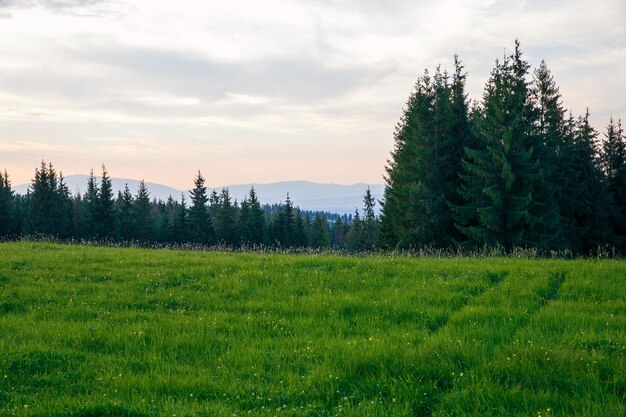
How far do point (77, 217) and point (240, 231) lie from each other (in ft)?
131

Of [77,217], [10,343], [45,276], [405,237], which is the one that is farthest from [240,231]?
[10,343]

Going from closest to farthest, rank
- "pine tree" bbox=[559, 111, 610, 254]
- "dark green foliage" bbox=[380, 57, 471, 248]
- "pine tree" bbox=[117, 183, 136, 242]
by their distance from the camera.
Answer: "dark green foliage" bbox=[380, 57, 471, 248]
"pine tree" bbox=[559, 111, 610, 254]
"pine tree" bbox=[117, 183, 136, 242]

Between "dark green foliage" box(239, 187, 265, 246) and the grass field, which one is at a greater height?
"dark green foliage" box(239, 187, 265, 246)

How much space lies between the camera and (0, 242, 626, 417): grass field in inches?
233

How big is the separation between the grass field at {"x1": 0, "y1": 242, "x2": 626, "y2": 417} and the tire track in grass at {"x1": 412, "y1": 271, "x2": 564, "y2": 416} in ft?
0.10

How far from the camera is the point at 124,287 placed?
41.2 feet

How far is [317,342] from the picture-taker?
8.19 metres

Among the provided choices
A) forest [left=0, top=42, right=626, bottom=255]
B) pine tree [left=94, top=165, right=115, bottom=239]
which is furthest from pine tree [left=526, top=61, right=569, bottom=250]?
pine tree [left=94, top=165, right=115, bottom=239]

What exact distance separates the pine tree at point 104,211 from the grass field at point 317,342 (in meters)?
67.6

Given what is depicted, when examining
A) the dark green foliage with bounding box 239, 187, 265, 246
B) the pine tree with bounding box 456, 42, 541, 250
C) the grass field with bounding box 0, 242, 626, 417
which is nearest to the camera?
the grass field with bounding box 0, 242, 626, 417

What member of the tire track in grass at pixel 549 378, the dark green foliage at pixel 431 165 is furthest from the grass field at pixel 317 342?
the dark green foliage at pixel 431 165

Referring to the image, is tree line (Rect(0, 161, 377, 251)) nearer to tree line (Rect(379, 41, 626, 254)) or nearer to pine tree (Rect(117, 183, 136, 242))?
pine tree (Rect(117, 183, 136, 242))

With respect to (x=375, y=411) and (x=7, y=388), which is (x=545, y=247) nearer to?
(x=375, y=411)

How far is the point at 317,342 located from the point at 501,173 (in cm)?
2705
